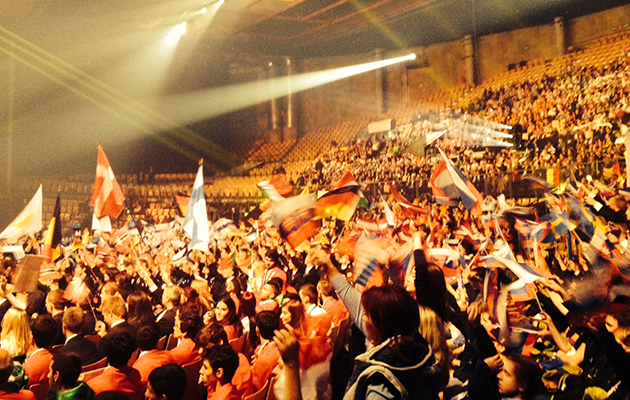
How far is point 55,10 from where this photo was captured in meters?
17.0

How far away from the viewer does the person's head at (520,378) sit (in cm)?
260

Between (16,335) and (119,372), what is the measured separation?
1.25m

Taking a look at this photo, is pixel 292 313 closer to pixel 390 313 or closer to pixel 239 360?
pixel 239 360

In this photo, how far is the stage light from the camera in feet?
66.7

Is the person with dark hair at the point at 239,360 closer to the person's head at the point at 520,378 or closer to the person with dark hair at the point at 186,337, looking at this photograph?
the person with dark hair at the point at 186,337

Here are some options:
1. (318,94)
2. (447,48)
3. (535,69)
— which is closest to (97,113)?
(318,94)

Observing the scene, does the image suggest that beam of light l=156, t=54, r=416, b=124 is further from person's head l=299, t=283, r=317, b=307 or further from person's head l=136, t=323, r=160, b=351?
person's head l=136, t=323, r=160, b=351

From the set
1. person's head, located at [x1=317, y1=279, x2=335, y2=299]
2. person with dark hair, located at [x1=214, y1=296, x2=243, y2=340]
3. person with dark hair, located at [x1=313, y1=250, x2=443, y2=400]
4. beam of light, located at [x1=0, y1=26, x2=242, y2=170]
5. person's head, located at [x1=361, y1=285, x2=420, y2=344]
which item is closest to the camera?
person with dark hair, located at [x1=313, y1=250, x2=443, y2=400]

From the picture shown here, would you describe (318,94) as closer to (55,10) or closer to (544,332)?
(55,10)

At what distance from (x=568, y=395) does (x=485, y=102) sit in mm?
13893

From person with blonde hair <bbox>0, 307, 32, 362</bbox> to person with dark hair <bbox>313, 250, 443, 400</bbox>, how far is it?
8.75ft

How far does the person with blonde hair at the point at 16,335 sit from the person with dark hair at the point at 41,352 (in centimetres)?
18

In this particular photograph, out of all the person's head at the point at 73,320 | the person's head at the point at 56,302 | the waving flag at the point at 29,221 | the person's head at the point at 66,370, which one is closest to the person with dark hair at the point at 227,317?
the person's head at the point at 73,320

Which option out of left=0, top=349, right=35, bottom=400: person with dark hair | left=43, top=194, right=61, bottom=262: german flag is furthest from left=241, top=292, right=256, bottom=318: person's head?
left=43, top=194, right=61, bottom=262: german flag
